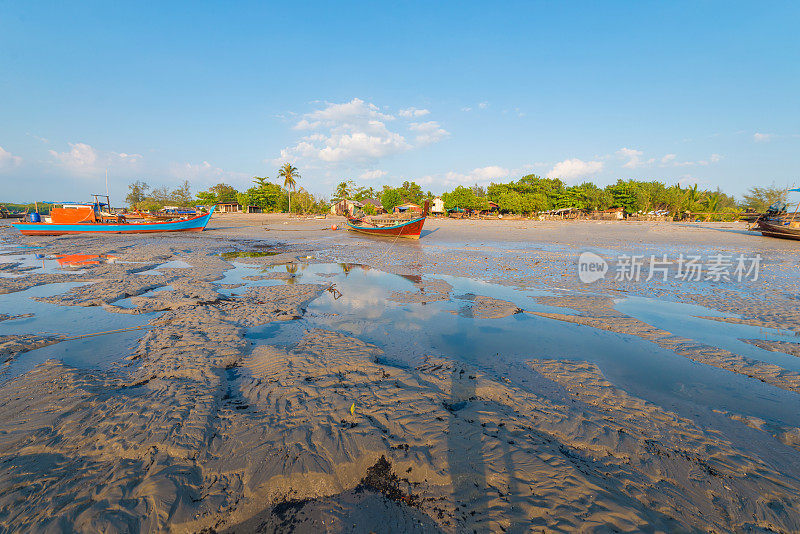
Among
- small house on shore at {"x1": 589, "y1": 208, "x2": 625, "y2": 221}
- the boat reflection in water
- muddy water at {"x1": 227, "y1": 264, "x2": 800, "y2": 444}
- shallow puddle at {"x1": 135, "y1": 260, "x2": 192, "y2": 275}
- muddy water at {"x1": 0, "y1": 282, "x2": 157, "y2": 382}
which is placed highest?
small house on shore at {"x1": 589, "y1": 208, "x2": 625, "y2": 221}

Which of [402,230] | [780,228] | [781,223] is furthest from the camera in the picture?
[781,223]

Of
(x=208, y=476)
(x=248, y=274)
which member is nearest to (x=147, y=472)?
(x=208, y=476)

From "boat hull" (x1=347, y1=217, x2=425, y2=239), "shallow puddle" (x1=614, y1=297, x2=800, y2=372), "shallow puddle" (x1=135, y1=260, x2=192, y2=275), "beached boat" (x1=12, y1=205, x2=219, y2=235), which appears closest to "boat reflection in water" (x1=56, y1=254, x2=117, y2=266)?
"shallow puddle" (x1=135, y1=260, x2=192, y2=275)

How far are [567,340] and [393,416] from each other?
434cm

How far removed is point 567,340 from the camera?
6113 millimetres

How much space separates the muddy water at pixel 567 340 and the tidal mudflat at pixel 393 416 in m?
0.05

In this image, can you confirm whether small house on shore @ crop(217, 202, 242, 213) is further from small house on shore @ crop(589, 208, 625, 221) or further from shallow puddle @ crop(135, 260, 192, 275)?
small house on shore @ crop(589, 208, 625, 221)

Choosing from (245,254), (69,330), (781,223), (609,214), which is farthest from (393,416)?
(609,214)

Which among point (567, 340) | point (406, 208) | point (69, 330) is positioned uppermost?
point (406, 208)

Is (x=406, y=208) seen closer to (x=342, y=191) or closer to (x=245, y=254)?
(x=342, y=191)

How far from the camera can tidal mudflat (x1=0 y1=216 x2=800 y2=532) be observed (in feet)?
8.04

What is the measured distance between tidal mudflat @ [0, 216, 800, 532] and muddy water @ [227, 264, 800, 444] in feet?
0.16

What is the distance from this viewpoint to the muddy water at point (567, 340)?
4273 mm

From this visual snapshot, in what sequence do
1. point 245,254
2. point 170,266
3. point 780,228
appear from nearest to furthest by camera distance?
point 170,266 → point 245,254 → point 780,228
